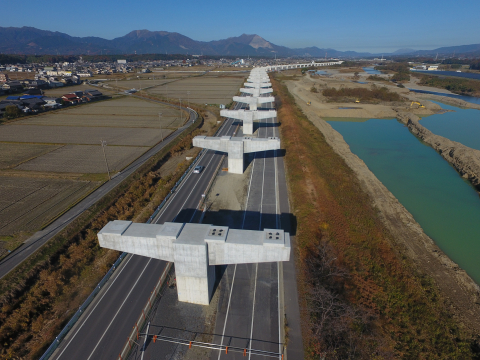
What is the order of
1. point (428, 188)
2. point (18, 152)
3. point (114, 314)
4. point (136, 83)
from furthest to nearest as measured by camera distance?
A: 1. point (136, 83)
2. point (18, 152)
3. point (428, 188)
4. point (114, 314)

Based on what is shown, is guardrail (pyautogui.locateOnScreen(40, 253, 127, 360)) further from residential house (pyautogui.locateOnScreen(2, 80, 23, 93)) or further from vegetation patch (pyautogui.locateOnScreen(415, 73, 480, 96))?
vegetation patch (pyautogui.locateOnScreen(415, 73, 480, 96))

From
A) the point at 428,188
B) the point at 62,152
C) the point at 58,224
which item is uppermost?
the point at 62,152

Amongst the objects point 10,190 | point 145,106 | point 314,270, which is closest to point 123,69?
point 145,106

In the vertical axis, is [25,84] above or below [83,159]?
above

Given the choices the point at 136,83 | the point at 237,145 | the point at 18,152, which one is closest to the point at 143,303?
the point at 237,145

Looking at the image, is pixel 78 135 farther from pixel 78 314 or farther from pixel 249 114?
pixel 78 314

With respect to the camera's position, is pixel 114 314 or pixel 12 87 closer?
pixel 114 314

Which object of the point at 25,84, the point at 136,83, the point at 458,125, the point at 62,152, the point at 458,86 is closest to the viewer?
the point at 62,152

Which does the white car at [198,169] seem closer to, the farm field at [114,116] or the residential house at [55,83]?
the farm field at [114,116]

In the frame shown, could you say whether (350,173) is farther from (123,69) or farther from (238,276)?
(123,69)

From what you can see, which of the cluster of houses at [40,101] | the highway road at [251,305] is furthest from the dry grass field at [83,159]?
the cluster of houses at [40,101]
